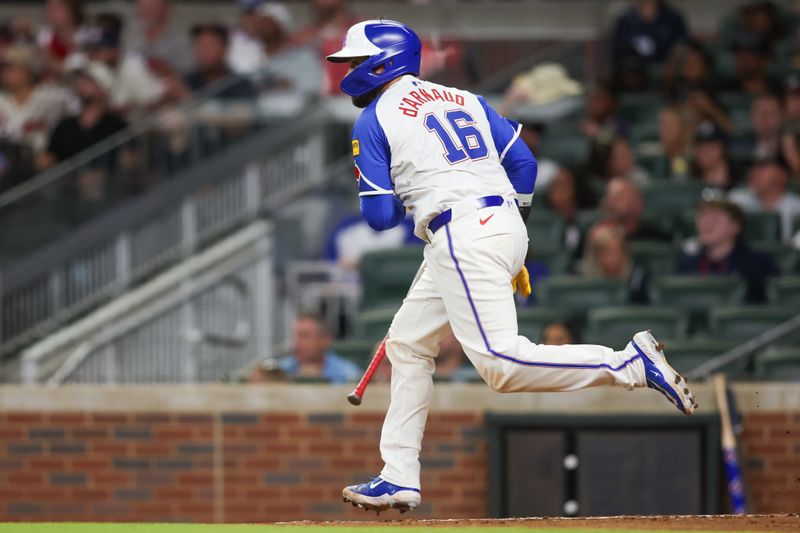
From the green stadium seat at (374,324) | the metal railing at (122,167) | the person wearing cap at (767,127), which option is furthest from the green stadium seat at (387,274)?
the person wearing cap at (767,127)

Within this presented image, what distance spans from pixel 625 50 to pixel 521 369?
7.28 metres

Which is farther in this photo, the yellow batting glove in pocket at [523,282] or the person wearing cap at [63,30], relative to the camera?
the person wearing cap at [63,30]

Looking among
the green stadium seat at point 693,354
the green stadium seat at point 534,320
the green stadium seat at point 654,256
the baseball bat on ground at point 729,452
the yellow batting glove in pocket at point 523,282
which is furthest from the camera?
the green stadium seat at point 654,256

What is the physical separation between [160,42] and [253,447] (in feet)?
16.3

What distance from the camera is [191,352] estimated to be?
10031 millimetres

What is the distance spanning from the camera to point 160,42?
42.3ft

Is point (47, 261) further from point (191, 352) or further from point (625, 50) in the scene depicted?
point (625, 50)

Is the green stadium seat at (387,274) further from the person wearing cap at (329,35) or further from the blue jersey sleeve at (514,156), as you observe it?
the blue jersey sleeve at (514,156)

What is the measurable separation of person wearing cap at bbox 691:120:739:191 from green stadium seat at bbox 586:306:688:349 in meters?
1.74

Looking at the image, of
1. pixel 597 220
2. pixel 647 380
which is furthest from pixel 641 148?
pixel 647 380

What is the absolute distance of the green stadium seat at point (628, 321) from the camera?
30.1 ft

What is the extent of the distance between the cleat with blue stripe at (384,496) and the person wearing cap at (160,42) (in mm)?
6784

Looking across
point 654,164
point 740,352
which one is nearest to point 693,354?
Answer: point 740,352

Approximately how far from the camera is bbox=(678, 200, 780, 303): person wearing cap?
971 cm
